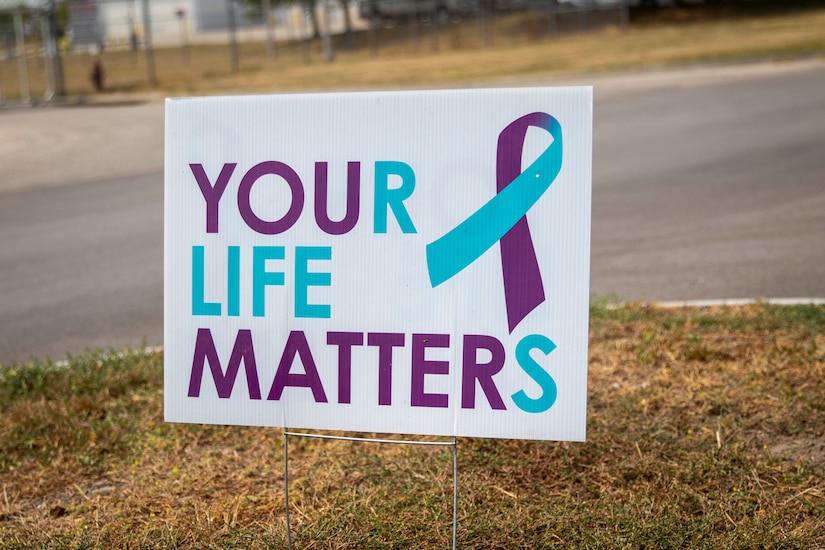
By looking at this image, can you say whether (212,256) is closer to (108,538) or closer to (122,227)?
(108,538)

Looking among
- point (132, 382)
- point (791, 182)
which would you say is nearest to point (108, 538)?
point (132, 382)

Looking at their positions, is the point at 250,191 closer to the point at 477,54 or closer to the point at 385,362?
the point at 385,362

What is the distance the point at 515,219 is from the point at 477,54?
28.7m

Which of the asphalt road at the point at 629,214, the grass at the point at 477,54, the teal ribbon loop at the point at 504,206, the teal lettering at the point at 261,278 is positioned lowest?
the asphalt road at the point at 629,214

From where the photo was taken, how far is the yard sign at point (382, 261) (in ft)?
9.30

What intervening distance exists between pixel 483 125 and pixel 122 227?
7.52 m

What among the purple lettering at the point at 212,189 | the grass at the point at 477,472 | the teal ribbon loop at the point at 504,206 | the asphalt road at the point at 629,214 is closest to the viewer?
the teal ribbon loop at the point at 504,206

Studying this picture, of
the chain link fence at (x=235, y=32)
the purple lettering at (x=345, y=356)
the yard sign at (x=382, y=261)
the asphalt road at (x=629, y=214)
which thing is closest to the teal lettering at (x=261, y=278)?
the yard sign at (x=382, y=261)

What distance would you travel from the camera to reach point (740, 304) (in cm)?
584

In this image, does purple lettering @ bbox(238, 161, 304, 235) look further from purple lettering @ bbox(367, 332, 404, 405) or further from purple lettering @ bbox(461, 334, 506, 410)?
purple lettering @ bbox(461, 334, 506, 410)

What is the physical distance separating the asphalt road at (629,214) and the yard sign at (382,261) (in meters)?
2.76

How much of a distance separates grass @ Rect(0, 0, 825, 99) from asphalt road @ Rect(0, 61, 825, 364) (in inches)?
271

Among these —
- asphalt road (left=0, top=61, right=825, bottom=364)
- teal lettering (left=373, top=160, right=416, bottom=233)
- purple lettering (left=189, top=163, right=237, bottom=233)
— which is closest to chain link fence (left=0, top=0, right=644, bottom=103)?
asphalt road (left=0, top=61, right=825, bottom=364)

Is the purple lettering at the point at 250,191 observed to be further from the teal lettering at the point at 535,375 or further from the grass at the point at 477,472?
the grass at the point at 477,472
